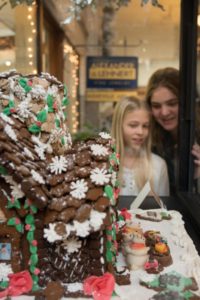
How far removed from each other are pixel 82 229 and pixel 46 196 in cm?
15

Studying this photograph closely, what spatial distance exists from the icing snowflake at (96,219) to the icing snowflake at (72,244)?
0.13 m

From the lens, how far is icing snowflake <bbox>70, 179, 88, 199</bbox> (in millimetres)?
1263

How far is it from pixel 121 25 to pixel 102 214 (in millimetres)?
3898

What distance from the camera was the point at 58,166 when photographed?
1.34m

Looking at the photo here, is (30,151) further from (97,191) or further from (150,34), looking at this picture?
(150,34)

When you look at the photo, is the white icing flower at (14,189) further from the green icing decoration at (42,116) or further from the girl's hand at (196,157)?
the girl's hand at (196,157)

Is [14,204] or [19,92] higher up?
[19,92]

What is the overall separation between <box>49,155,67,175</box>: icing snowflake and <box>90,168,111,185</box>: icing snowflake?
0.11 metres

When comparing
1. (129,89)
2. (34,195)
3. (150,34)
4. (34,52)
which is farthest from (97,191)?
(150,34)

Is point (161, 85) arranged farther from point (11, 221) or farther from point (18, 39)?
point (11, 221)

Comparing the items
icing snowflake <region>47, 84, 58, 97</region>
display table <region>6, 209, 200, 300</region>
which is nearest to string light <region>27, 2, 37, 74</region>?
display table <region>6, 209, 200, 300</region>

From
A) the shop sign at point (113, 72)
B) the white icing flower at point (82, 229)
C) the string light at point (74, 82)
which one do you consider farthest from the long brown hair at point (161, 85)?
the white icing flower at point (82, 229)

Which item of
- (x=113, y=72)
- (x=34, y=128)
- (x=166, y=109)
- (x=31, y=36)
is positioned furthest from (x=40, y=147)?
(x=113, y=72)

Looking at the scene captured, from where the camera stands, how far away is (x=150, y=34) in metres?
4.71
